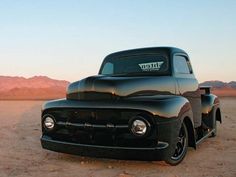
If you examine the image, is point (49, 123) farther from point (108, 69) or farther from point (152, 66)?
point (152, 66)

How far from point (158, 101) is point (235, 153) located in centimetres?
241

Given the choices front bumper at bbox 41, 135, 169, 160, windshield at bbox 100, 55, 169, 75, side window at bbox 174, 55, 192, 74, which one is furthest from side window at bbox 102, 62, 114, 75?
front bumper at bbox 41, 135, 169, 160

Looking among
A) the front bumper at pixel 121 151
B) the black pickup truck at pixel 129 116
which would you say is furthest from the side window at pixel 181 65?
the front bumper at pixel 121 151

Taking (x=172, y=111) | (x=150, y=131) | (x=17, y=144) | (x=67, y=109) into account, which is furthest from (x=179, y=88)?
(x=17, y=144)

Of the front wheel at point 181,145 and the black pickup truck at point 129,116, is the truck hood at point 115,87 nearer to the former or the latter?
the black pickup truck at point 129,116

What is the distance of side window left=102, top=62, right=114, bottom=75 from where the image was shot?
23.6 ft

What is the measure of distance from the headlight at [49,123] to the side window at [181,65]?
2396 mm

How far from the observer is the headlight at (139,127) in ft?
16.7

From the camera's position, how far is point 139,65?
6.69 meters

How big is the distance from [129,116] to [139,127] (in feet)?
0.73

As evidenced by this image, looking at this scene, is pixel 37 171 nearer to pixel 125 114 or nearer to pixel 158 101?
pixel 125 114

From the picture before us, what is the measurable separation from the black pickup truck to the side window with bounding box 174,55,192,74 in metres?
0.12

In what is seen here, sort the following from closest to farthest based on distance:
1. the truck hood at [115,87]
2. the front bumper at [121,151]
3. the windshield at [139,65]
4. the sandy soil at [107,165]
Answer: the front bumper at [121,151], the sandy soil at [107,165], the truck hood at [115,87], the windshield at [139,65]

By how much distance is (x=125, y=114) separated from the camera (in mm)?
5227
